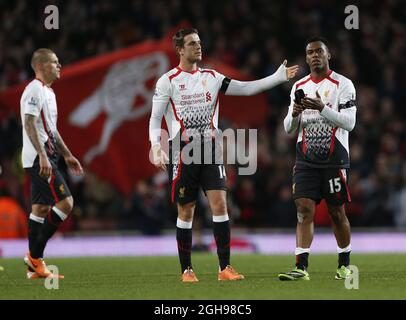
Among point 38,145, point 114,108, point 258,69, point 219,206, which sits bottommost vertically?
point 219,206

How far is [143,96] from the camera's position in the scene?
65.2 feet

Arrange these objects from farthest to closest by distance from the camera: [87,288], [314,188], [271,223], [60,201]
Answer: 1. [271,223]
2. [60,201]
3. [314,188]
4. [87,288]

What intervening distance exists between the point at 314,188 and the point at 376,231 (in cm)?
837

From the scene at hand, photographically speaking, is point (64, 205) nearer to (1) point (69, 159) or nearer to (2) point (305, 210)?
(1) point (69, 159)

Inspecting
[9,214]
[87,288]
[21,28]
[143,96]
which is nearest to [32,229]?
[87,288]

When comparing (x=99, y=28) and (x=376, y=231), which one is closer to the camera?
(x=376, y=231)

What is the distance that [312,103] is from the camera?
30.2 ft

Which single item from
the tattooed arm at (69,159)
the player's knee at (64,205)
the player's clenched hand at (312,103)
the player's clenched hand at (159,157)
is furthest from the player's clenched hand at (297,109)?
the player's knee at (64,205)

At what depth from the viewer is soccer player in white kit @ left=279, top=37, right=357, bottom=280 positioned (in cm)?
959

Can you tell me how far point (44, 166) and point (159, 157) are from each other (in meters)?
1.48

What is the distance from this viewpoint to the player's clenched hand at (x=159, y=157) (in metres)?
9.35

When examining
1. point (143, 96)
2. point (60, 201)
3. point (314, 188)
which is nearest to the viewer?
point (314, 188)

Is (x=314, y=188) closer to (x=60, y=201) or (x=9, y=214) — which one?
(x=60, y=201)

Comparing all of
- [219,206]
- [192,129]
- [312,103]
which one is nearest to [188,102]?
[192,129]
